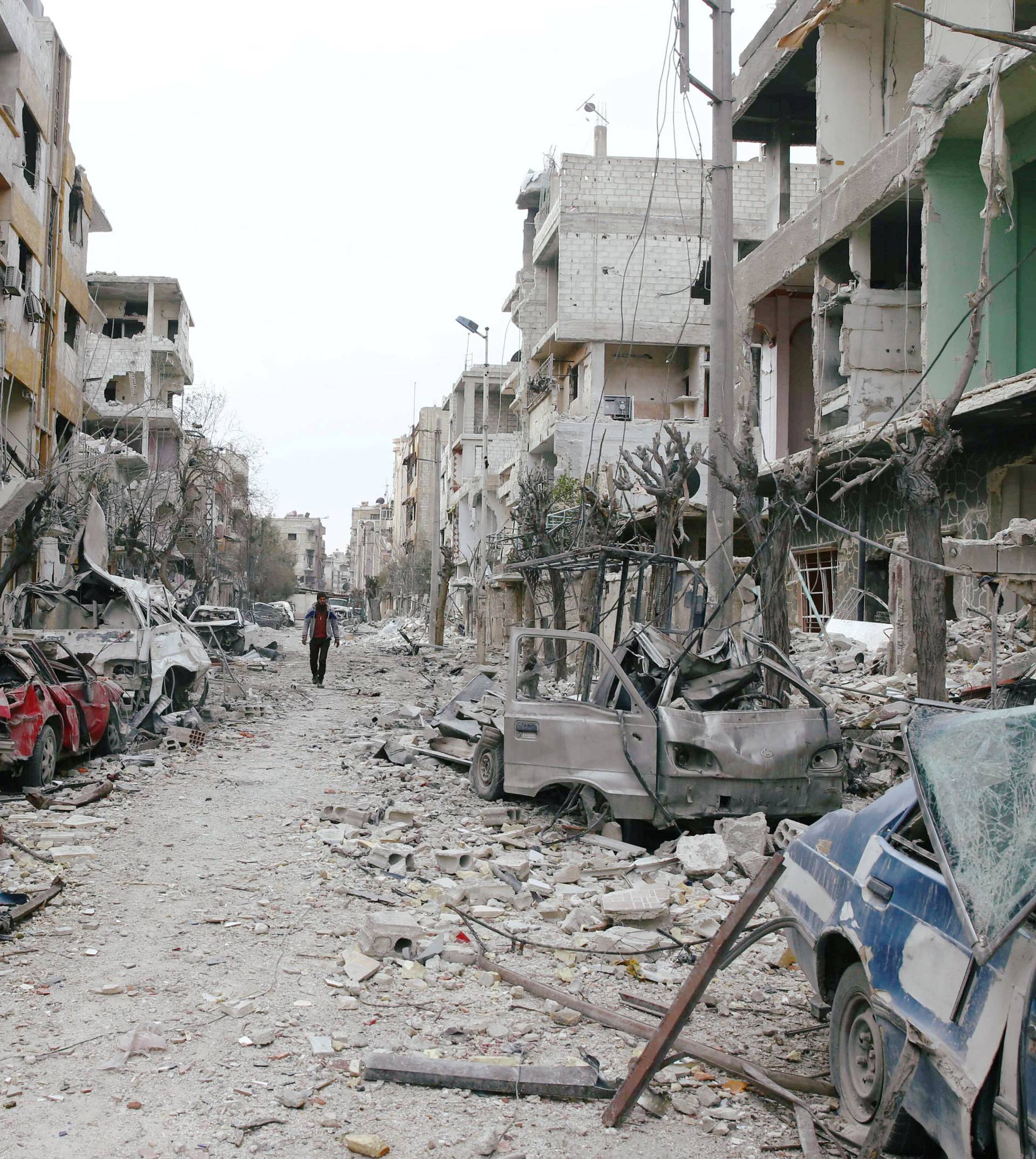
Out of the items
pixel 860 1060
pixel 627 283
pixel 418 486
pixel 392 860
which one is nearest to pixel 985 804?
pixel 860 1060


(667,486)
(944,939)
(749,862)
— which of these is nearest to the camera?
(944,939)

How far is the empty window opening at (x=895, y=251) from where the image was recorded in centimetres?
1894

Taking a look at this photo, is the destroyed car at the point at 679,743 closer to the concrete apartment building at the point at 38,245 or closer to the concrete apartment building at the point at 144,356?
the concrete apartment building at the point at 38,245

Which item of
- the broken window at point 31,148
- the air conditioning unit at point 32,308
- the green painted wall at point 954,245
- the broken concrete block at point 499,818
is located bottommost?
the broken concrete block at point 499,818

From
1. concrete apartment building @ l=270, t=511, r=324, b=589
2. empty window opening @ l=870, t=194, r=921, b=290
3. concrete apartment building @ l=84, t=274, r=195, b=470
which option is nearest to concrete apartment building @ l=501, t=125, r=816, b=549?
concrete apartment building @ l=84, t=274, r=195, b=470

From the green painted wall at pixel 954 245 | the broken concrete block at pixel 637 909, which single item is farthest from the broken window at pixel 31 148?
the broken concrete block at pixel 637 909

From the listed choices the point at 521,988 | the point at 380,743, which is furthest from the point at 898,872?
the point at 380,743

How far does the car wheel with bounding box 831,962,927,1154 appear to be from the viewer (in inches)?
144

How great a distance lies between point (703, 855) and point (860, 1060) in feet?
12.5

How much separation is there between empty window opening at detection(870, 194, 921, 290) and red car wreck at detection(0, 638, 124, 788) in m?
14.1

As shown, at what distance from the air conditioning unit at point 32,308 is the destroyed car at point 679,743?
860 inches

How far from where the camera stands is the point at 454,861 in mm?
7980

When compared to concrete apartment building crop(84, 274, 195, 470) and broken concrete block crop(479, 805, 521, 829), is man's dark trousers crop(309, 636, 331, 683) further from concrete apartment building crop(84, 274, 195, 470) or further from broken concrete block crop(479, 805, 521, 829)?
concrete apartment building crop(84, 274, 195, 470)

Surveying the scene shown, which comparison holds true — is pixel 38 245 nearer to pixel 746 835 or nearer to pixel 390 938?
pixel 746 835
